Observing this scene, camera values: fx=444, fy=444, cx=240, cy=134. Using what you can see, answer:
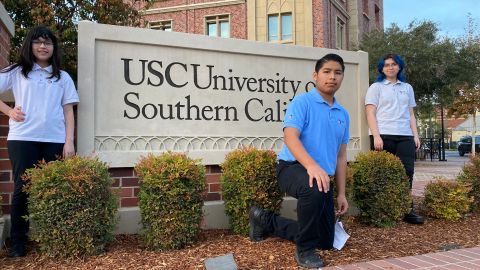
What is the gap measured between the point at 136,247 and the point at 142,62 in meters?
1.73

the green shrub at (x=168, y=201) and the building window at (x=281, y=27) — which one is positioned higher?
the building window at (x=281, y=27)

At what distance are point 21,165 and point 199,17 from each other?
22.5 m

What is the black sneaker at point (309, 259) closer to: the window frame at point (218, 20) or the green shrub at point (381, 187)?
the green shrub at point (381, 187)

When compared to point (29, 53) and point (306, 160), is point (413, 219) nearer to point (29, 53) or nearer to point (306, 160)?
point (306, 160)

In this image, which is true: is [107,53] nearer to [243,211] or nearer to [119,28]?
[119,28]

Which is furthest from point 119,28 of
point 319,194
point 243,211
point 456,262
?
point 456,262

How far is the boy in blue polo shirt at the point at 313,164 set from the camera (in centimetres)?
302

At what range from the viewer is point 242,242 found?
12.3 ft

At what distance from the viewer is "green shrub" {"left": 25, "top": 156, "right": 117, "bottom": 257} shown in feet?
10.2

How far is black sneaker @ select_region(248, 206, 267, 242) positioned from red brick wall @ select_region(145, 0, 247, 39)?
20589 millimetres

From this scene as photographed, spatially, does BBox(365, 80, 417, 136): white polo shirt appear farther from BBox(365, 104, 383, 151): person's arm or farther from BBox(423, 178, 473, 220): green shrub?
BBox(423, 178, 473, 220): green shrub

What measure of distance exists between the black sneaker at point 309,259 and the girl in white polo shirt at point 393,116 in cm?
195

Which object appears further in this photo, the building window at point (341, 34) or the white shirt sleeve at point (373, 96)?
the building window at point (341, 34)

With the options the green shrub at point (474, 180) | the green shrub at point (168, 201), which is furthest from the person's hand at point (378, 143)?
the green shrub at point (168, 201)
